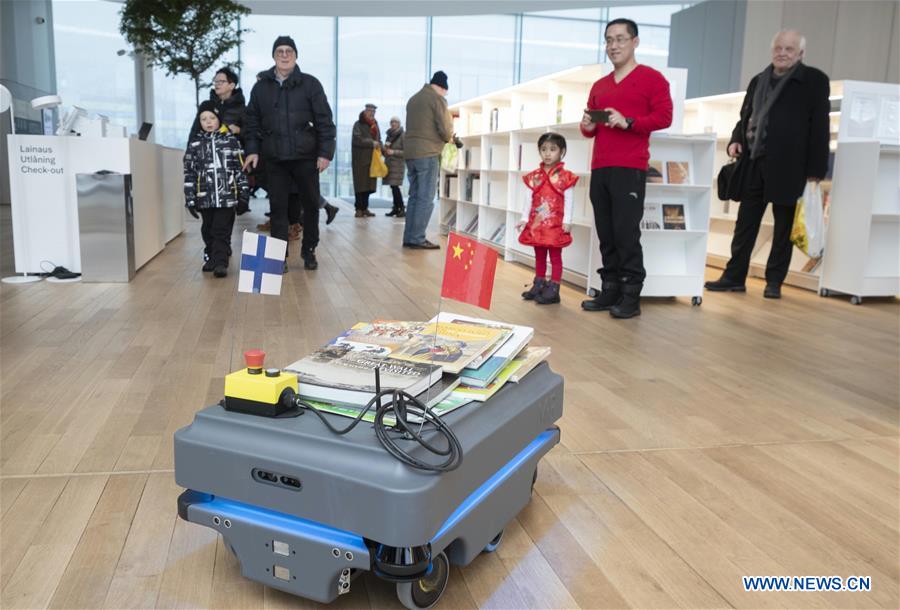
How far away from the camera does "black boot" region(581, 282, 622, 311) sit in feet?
13.9

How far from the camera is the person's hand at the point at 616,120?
3.78 meters

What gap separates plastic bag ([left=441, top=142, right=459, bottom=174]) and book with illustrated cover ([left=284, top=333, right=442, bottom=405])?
21.8ft

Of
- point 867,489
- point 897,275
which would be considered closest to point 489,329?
point 867,489

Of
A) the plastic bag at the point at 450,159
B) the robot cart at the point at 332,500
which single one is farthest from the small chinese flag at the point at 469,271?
the plastic bag at the point at 450,159

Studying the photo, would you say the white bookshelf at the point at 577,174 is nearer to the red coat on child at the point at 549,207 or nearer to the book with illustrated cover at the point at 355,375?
the red coat on child at the point at 549,207

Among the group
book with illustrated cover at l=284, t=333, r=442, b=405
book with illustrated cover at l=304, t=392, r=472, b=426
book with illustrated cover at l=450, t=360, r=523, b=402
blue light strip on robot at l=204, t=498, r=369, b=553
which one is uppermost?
book with illustrated cover at l=284, t=333, r=442, b=405

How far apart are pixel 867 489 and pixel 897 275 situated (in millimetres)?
3397

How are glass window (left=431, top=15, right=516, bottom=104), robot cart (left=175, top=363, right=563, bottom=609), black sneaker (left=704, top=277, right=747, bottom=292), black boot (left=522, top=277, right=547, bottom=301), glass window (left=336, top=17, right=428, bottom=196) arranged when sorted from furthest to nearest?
glass window (left=431, top=15, right=516, bottom=104), glass window (left=336, top=17, right=428, bottom=196), black sneaker (left=704, top=277, right=747, bottom=292), black boot (left=522, top=277, right=547, bottom=301), robot cart (left=175, top=363, right=563, bottom=609)

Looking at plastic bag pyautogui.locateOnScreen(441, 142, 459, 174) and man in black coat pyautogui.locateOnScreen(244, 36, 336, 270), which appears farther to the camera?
plastic bag pyautogui.locateOnScreen(441, 142, 459, 174)

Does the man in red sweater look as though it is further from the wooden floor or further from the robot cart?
the robot cart

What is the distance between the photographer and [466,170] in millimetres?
7707

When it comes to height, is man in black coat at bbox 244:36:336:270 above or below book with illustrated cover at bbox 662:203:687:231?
above

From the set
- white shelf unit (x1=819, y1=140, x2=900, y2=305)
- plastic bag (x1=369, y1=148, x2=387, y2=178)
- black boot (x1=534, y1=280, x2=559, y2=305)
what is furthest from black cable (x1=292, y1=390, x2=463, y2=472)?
plastic bag (x1=369, y1=148, x2=387, y2=178)

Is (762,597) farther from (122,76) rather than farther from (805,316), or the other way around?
(122,76)
